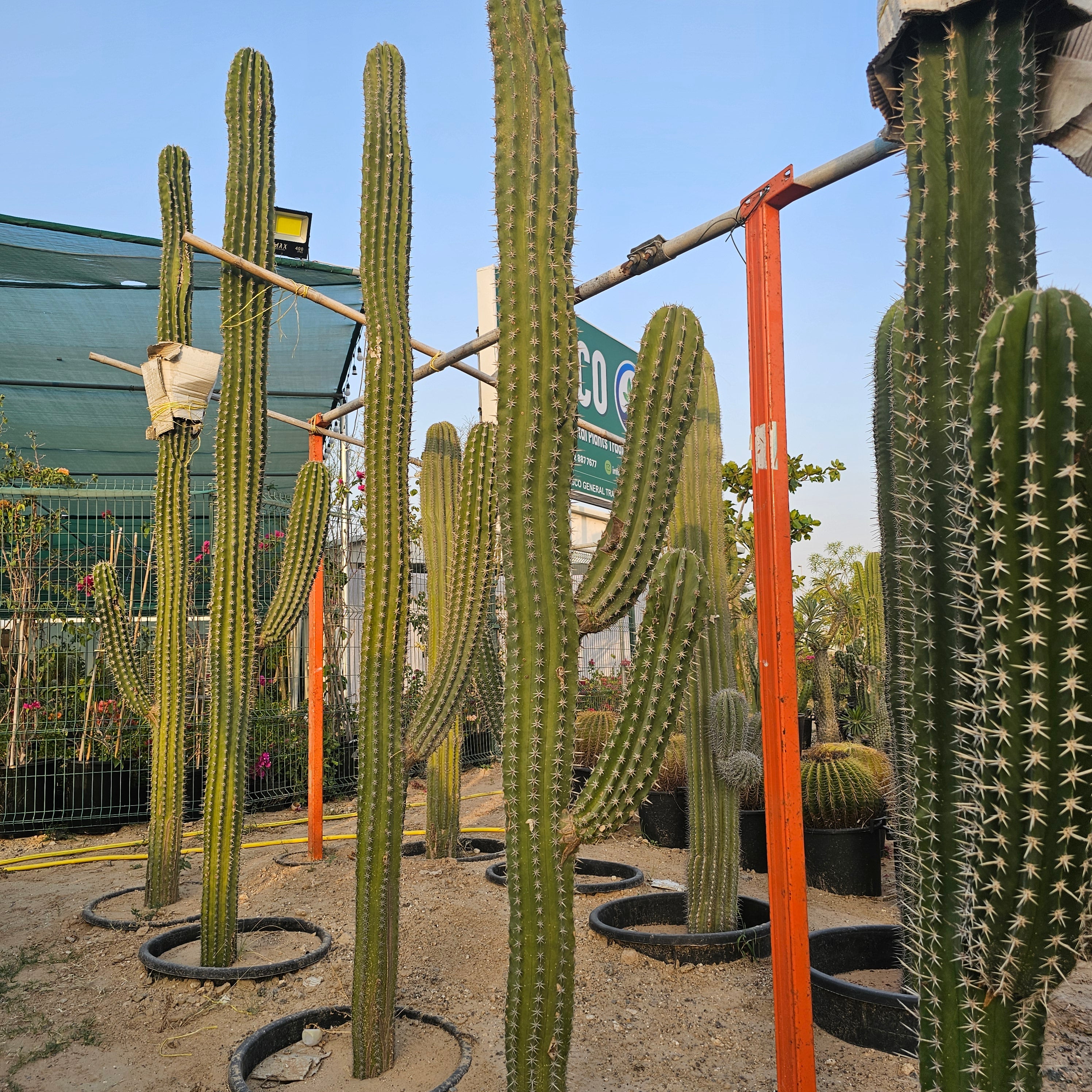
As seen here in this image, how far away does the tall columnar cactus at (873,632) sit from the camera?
253 inches

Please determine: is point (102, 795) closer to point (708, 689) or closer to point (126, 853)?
point (126, 853)

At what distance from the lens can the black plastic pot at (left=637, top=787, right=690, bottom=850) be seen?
5477 mm

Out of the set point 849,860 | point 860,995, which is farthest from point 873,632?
point 860,995

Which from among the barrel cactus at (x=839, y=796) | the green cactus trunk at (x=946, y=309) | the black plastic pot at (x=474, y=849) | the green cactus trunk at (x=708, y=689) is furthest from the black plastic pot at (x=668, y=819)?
the green cactus trunk at (x=946, y=309)

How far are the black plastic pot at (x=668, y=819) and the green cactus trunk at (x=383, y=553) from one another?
322cm

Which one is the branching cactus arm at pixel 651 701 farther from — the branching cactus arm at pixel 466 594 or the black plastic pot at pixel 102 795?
the black plastic pot at pixel 102 795

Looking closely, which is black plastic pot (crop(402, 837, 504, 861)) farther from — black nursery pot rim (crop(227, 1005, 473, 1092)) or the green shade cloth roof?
the green shade cloth roof

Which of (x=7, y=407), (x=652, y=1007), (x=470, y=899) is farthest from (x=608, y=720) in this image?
(x=7, y=407)

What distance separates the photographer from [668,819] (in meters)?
5.56

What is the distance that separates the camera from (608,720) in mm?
6496

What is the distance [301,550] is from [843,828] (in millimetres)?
3281

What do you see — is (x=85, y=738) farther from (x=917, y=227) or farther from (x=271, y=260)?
(x=917, y=227)

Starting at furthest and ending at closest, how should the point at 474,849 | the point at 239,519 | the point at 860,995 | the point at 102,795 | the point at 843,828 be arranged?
the point at 102,795, the point at 474,849, the point at 843,828, the point at 239,519, the point at 860,995

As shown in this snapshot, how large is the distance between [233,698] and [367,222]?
2.01 metres
